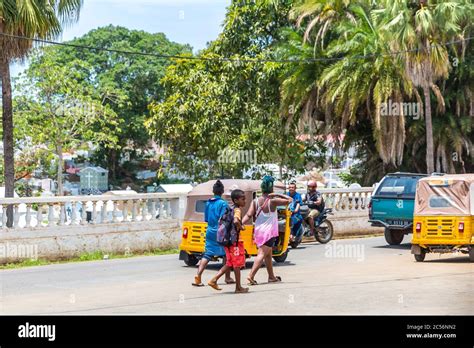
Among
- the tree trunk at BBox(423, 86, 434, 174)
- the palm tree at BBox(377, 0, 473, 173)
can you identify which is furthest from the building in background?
the palm tree at BBox(377, 0, 473, 173)

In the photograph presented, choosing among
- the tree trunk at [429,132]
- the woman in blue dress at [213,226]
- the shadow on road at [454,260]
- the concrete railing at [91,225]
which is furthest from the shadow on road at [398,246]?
the tree trunk at [429,132]

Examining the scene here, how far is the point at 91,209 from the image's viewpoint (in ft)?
74.9

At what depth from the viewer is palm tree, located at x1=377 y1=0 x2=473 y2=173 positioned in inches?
1193

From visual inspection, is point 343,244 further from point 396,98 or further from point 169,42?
point 169,42

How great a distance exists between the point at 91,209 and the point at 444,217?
9167 millimetres

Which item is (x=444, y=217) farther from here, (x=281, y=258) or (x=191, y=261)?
(x=191, y=261)

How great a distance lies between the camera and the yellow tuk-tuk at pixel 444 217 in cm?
1833

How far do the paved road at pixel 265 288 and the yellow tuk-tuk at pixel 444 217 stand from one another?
0.39 meters

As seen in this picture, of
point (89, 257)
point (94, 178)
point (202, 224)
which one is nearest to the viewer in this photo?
point (202, 224)

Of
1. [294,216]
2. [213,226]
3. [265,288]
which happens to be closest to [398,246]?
[294,216]

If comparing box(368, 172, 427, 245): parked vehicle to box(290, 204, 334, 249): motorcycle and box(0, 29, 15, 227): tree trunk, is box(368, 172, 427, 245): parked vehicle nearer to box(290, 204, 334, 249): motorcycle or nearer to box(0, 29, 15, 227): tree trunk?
box(290, 204, 334, 249): motorcycle

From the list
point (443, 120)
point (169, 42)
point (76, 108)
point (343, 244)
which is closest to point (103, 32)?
point (169, 42)

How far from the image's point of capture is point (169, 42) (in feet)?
250

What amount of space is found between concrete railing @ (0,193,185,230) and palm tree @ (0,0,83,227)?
2.22m
